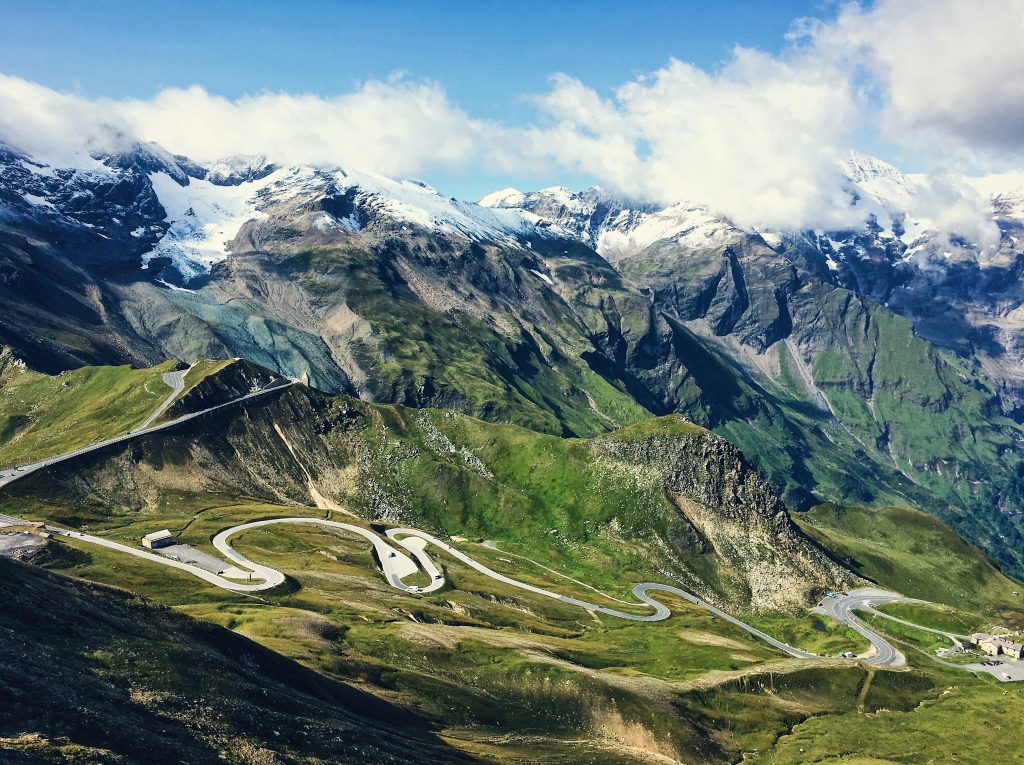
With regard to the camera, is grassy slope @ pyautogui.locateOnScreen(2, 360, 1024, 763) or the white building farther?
the white building

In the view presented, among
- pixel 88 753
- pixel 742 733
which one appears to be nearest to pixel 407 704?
pixel 88 753

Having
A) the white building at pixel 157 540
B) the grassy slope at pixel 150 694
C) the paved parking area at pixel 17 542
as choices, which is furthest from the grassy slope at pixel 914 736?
the paved parking area at pixel 17 542

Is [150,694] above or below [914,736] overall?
above

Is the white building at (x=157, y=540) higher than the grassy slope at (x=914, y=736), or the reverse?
the white building at (x=157, y=540)

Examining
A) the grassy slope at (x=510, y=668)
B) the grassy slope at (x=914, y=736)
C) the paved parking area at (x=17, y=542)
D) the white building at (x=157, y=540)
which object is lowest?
the grassy slope at (x=914, y=736)

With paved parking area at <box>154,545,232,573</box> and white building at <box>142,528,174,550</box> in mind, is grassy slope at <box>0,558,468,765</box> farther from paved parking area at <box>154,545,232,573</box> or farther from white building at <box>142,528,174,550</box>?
white building at <box>142,528,174,550</box>

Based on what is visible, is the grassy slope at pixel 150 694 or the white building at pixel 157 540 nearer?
the grassy slope at pixel 150 694

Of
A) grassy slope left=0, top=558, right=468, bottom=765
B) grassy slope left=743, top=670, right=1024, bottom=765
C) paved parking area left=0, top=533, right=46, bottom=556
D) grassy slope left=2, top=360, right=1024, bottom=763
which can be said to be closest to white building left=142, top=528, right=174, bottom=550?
grassy slope left=2, top=360, right=1024, bottom=763

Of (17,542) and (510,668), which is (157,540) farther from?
(510,668)

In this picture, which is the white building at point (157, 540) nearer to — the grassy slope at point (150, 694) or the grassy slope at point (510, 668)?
the grassy slope at point (510, 668)

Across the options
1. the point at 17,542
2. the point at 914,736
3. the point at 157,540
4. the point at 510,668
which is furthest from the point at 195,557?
the point at 914,736

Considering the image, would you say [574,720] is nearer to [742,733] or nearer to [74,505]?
[742,733]

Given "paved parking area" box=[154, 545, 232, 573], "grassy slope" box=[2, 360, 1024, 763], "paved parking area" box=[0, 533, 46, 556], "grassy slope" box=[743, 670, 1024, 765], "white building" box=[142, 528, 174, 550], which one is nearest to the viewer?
"grassy slope" box=[2, 360, 1024, 763]
